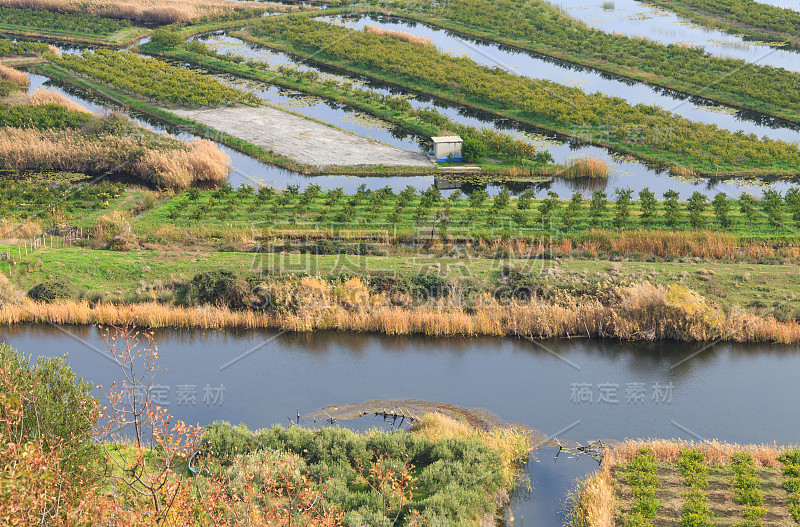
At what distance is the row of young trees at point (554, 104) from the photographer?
47.4 m

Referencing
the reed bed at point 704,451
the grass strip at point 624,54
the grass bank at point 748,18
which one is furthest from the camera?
the grass bank at point 748,18

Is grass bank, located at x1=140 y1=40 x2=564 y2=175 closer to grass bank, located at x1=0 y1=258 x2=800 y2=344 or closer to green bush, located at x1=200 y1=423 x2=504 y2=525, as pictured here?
grass bank, located at x1=0 y1=258 x2=800 y2=344

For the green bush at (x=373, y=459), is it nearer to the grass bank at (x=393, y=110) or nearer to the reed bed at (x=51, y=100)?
the grass bank at (x=393, y=110)

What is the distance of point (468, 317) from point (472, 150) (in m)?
18.6

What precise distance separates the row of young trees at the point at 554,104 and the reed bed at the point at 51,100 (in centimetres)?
2036

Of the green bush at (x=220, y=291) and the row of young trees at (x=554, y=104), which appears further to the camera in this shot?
the row of young trees at (x=554, y=104)

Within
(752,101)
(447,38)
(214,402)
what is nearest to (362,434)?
(214,402)

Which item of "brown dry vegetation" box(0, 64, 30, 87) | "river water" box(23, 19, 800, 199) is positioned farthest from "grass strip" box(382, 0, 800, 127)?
"brown dry vegetation" box(0, 64, 30, 87)

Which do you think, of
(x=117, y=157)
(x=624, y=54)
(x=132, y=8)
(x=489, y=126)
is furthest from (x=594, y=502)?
(x=132, y=8)

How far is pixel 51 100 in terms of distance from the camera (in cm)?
5497

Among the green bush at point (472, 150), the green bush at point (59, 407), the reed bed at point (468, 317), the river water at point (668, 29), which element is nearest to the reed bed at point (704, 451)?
the reed bed at point (468, 317)

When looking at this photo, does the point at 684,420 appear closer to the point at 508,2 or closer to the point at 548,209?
the point at 548,209

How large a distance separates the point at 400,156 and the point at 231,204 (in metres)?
11.3

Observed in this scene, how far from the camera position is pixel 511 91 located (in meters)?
57.6
